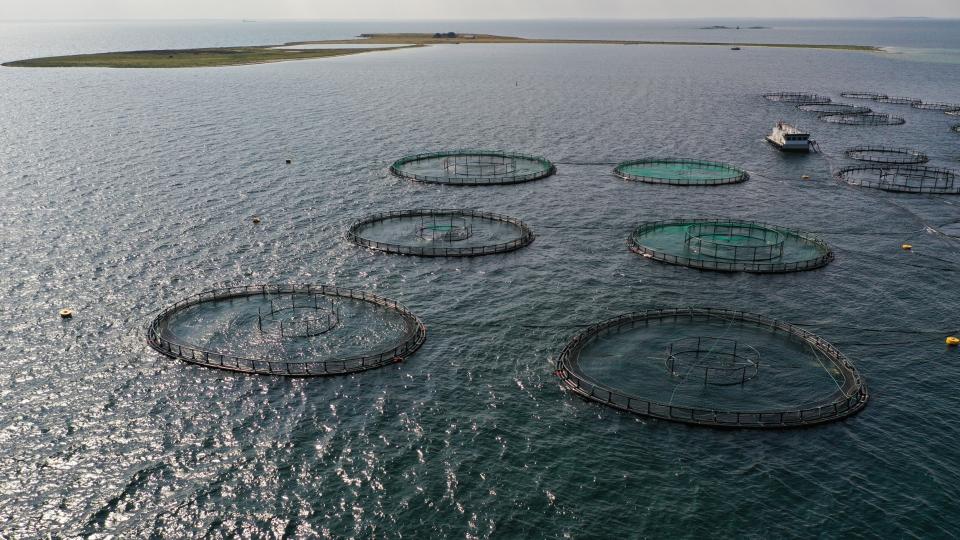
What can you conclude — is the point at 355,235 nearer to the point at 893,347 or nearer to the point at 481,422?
the point at 481,422

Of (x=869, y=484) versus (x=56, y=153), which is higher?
(x=56, y=153)

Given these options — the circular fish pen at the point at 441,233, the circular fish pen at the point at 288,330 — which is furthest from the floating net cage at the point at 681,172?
the circular fish pen at the point at 288,330

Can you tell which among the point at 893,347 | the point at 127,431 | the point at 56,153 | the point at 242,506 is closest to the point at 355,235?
the point at 127,431

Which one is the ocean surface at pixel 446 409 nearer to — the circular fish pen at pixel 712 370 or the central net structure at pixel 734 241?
the circular fish pen at pixel 712 370

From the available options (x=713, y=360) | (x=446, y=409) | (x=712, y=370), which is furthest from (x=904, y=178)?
(x=446, y=409)

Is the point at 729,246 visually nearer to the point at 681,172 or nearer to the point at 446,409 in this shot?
the point at 681,172

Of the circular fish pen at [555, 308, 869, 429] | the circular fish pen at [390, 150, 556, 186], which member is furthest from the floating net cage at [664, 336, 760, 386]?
the circular fish pen at [390, 150, 556, 186]

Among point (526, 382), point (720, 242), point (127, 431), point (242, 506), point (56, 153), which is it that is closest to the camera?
point (242, 506)
